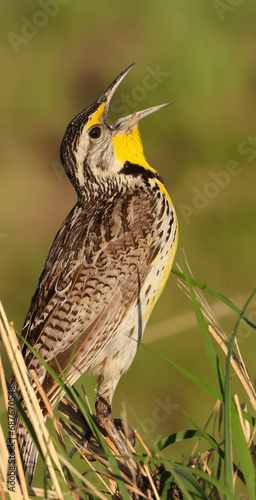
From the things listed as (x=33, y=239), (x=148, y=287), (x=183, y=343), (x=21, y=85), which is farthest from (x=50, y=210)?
(x=148, y=287)

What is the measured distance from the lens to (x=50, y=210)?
17.0ft

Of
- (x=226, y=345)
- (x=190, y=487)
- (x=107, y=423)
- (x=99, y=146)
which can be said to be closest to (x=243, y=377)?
(x=226, y=345)

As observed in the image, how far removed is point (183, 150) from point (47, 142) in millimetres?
916

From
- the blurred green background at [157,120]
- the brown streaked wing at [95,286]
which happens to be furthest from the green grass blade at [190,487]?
the blurred green background at [157,120]

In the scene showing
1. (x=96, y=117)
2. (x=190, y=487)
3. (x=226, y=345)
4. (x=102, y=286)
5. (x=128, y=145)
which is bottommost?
(x=190, y=487)

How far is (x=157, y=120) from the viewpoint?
17.0 ft

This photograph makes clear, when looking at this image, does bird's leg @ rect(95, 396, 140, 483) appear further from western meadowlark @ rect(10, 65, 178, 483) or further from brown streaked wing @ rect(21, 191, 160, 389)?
brown streaked wing @ rect(21, 191, 160, 389)

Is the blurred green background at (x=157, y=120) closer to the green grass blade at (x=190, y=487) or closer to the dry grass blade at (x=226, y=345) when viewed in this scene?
the dry grass blade at (x=226, y=345)

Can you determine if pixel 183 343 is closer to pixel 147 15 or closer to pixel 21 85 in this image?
pixel 21 85

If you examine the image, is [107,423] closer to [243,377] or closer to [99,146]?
[243,377]

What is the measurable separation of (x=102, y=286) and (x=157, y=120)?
306cm

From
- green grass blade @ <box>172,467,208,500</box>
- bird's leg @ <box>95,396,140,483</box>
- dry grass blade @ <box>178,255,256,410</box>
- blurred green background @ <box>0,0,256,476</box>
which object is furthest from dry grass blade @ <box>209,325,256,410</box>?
blurred green background @ <box>0,0,256,476</box>

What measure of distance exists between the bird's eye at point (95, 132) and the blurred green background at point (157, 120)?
6.27ft

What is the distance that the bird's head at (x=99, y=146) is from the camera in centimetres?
256
